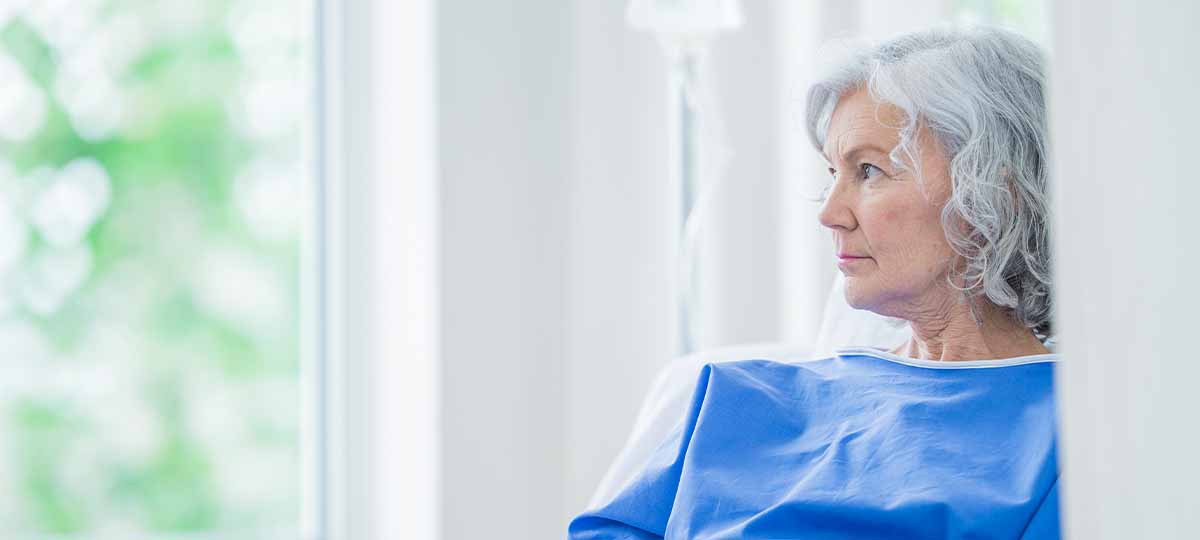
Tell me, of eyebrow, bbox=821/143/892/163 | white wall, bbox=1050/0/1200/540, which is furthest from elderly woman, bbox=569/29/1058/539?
white wall, bbox=1050/0/1200/540

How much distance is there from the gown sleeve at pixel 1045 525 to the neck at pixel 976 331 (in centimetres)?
28

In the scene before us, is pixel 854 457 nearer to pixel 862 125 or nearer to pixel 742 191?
pixel 862 125

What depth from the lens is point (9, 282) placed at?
246cm

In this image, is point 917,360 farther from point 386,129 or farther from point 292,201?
point 292,201

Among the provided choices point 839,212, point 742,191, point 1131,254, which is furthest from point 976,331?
point 742,191

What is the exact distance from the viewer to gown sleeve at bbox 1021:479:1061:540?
1.10 m

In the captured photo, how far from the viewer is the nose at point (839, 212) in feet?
4.52

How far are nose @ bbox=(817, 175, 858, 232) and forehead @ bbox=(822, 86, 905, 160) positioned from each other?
0.15 ft

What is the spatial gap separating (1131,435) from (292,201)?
2184 mm

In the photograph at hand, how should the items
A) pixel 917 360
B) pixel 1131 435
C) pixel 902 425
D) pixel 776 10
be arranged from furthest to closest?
pixel 776 10 < pixel 917 360 < pixel 902 425 < pixel 1131 435

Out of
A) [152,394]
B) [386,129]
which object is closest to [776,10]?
[386,129]

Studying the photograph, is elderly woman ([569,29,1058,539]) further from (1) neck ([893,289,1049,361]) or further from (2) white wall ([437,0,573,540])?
(2) white wall ([437,0,573,540])

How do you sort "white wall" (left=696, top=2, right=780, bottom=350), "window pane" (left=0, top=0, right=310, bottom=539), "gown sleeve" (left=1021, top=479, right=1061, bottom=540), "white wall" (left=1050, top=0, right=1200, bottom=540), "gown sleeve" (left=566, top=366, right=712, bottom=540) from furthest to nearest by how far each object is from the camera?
"window pane" (left=0, top=0, right=310, bottom=539), "white wall" (left=696, top=2, right=780, bottom=350), "gown sleeve" (left=566, top=366, right=712, bottom=540), "gown sleeve" (left=1021, top=479, right=1061, bottom=540), "white wall" (left=1050, top=0, right=1200, bottom=540)

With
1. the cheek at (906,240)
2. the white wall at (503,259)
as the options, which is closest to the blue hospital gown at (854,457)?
the cheek at (906,240)
